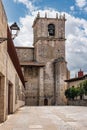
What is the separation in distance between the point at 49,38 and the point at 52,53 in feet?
11.5

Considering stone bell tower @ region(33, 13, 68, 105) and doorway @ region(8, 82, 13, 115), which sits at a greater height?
stone bell tower @ region(33, 13, 68, 105)

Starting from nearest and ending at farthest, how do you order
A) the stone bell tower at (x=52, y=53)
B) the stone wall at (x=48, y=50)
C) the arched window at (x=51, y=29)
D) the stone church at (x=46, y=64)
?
the stone church at (x=46, y=64), the stone bell tower at (x=52, y=53), the stone wall at (x=48, y=50), the arched window at (x=51, y=29)

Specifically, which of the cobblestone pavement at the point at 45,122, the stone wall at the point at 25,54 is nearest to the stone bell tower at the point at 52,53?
the stone wall at the point at 25,54

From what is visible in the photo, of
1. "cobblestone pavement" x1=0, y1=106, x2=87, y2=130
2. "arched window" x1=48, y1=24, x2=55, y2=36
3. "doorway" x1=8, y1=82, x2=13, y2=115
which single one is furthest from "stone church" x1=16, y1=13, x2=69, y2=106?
"cobblestone pavement" x1=0, y1=106, x2=87, y2=130

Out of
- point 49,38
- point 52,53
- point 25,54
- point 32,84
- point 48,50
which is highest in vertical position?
point 49,38

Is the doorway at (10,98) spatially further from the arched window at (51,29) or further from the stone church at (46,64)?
the arched window at (51,29)

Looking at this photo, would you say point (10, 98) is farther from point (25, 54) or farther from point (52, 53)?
point (25, 54)

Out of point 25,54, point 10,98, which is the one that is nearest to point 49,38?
point 25,54

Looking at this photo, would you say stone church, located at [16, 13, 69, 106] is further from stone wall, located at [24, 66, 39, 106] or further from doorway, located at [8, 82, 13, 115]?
doorway, located at [8, 82, 13, 115]

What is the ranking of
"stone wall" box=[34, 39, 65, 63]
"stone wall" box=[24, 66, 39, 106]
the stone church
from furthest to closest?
"stone wall" box=[34, 39, 65, 63] → "stone wall" box=[24, 66, 39, 106] → the stone church

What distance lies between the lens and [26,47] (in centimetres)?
7844

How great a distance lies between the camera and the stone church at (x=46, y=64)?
70750mm

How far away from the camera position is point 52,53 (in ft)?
243

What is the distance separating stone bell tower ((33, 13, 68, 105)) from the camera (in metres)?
71.0
